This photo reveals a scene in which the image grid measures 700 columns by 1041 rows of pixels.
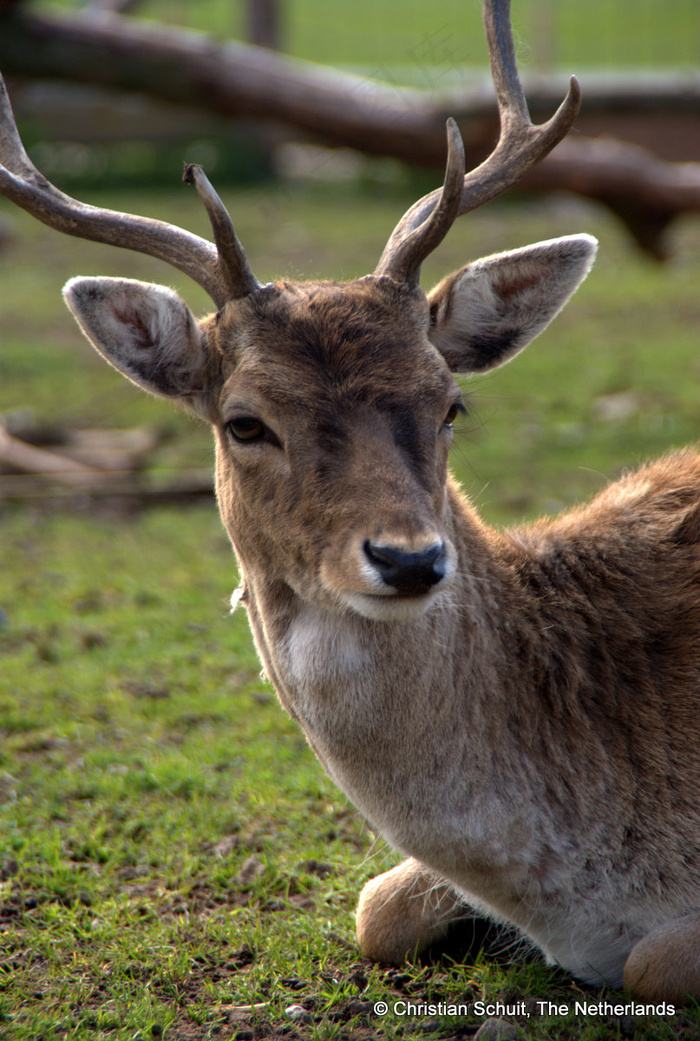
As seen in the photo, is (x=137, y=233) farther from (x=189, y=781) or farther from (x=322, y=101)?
(x=322, y=101)

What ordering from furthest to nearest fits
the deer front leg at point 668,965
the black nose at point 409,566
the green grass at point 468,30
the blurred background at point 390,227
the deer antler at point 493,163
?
the green grass at point 468,30 < the blurred background at point 390,227 < the deer antler at point 493,163 < the deer front leg at point 668,965 < the black nose at point 409,566

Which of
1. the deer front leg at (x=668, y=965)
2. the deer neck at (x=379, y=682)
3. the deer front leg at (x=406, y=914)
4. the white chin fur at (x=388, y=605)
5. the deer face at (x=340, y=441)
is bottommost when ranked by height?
the deer front leg at (x=406, y=914)

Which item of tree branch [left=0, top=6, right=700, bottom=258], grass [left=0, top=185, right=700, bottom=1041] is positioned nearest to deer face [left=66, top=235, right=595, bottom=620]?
grass [left=0, top=185, right=700, bottom=1041]

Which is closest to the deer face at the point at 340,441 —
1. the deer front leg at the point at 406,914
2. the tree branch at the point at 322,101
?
the deer front leg at the point at 406,914

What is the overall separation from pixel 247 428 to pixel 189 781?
79.0 inches

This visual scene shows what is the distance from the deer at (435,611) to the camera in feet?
10.6

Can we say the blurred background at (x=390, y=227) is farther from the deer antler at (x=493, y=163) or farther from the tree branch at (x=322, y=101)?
the deer antler at (x=493, y=163)

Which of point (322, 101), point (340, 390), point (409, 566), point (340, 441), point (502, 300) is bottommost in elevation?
point (409, 566)

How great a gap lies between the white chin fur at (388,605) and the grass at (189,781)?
103 centimetres

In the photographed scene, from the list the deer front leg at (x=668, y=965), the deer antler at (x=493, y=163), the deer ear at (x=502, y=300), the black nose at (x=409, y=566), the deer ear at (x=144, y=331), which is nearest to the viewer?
the black nose at (x=409, y=566)

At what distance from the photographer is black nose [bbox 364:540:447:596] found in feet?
9.54

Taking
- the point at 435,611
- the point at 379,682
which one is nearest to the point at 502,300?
the point at 435,611

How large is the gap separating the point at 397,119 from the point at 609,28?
18.3m

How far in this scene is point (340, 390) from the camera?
10.6ft
